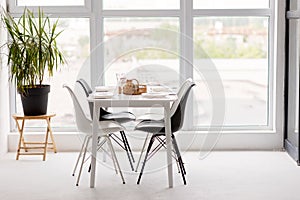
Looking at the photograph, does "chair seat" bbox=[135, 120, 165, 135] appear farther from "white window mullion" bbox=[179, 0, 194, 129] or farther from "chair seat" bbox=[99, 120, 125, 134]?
"white window mullion" bbox=[179, 0, 194, 129]

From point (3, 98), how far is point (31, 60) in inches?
24.8

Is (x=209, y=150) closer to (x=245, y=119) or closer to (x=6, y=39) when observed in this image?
(x=245, y=119)

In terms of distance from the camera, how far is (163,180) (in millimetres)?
4957

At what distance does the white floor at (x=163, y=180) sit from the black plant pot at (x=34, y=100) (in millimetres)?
491

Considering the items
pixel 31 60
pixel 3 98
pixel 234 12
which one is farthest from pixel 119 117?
pixel 234 12

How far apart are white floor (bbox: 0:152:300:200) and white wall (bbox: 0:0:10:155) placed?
8.0 inches

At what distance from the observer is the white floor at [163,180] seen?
14.8 ft

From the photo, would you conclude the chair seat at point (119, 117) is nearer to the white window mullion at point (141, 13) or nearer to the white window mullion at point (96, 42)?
the white window mullion at point (96, 42)

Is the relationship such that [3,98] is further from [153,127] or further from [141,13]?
[153,127]

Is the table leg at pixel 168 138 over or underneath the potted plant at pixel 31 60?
underneath

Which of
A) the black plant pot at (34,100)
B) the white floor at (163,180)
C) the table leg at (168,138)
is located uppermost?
the black plant pot at (34,100)

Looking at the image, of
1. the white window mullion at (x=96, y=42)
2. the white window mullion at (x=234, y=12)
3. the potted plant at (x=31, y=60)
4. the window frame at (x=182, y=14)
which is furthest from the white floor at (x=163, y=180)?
the white window mullion at (x=234, y=12)

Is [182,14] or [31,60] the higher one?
[182,14]

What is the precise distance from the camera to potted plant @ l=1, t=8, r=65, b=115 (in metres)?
5.70
